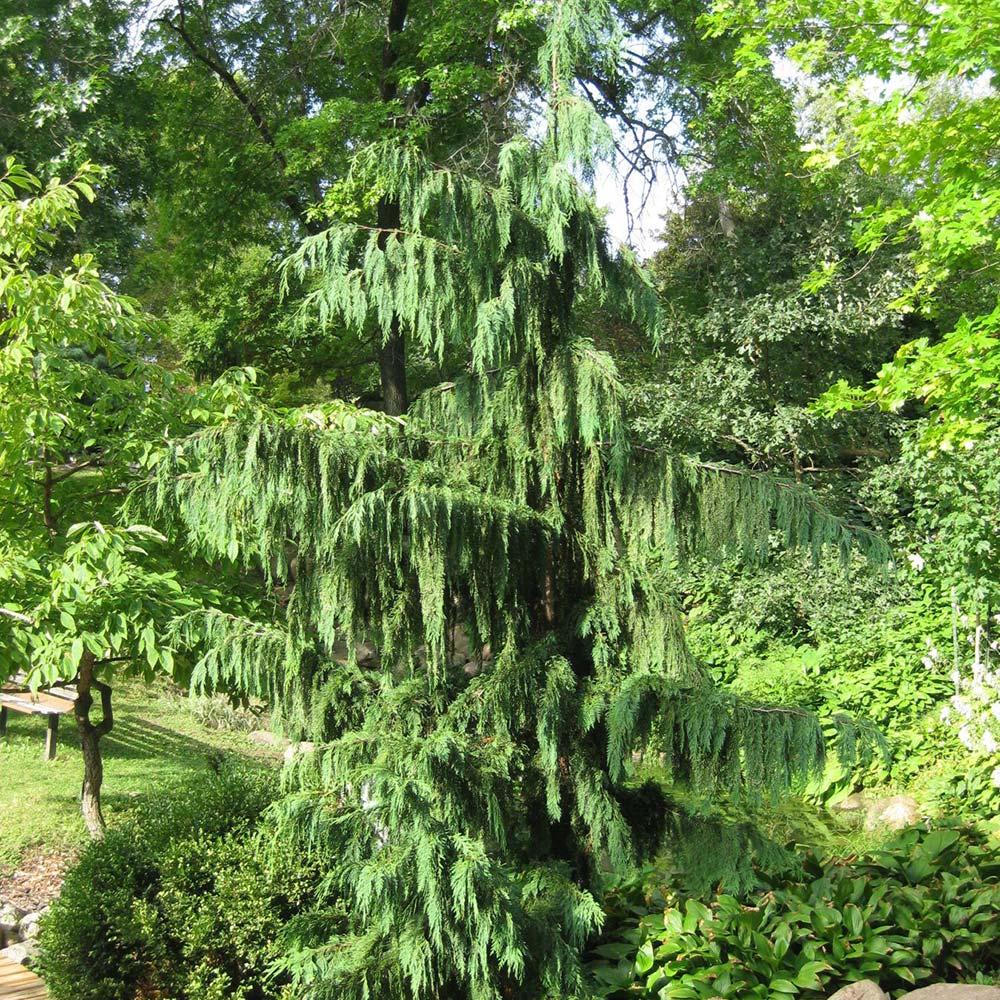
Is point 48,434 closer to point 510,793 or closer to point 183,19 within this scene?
point 510,793

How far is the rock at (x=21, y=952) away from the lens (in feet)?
19.0

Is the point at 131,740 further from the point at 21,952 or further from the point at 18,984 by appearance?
the point at 18,984

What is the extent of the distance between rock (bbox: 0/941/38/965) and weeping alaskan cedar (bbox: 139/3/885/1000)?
108 inches

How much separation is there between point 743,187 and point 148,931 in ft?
36.5

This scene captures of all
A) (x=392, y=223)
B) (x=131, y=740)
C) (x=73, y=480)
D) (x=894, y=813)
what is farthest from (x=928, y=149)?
(x=131, y=740)

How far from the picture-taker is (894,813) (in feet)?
29.3

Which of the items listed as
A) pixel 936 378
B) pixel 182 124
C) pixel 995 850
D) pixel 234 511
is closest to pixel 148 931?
pixel 234 511

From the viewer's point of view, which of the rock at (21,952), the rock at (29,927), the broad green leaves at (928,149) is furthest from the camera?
the broad green leaves at (928,149)

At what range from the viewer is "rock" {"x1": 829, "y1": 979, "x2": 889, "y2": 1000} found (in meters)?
4.54

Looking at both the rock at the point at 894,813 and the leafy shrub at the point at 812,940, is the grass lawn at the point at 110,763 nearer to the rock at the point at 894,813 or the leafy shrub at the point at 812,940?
the leafy shrub at the point at 812,940

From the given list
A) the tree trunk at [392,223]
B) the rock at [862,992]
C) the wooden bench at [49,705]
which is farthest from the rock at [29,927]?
the tree trunk at [392,223]

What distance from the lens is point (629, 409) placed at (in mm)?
4324

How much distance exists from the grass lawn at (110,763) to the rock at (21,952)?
78 cm

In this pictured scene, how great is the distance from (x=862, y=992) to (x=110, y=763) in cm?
748
